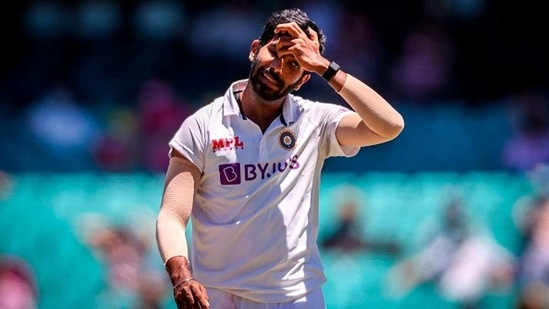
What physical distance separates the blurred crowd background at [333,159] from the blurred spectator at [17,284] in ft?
0.05

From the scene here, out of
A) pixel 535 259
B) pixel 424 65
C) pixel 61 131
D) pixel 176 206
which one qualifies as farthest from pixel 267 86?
pixel 424 65

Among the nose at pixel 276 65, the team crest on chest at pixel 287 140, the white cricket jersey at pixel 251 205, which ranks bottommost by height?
the white cricket jersey at pixel 251 205

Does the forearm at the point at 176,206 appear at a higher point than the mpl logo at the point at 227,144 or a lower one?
lower

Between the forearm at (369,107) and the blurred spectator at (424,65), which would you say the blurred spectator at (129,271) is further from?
the forearm at (369,107)

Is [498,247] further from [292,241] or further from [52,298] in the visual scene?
[292,241]

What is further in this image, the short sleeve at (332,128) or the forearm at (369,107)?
the short sleeve at (332,128)

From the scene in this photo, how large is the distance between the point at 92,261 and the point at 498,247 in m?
3.27

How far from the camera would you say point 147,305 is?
380 inches

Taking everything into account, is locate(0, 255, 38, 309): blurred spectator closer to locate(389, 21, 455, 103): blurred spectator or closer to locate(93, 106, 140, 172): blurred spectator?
locate(93, 106, 140, 172): blurred spectator

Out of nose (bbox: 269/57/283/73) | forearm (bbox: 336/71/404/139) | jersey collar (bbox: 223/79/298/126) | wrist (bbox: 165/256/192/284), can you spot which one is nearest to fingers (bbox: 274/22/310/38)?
nose (bbox: 269/57/283/73)

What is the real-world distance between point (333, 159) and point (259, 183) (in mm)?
5733

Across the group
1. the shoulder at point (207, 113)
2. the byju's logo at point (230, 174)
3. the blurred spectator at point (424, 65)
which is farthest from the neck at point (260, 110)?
the blurred spectator at point (424, 65)

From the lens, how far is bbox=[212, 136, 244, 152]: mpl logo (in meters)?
4.93

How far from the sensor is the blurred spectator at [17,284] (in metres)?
9.49
